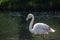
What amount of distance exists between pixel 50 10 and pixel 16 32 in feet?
44.7

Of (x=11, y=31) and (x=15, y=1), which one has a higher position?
(x=15, y=1)

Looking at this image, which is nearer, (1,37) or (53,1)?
(1,37)

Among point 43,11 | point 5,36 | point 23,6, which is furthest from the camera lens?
point 23,6

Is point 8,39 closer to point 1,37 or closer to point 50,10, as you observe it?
point 1,37

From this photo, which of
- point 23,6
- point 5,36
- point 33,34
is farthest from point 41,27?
point 23,6

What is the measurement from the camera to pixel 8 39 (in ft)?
45.0

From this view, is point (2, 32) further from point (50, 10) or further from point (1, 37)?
point (50, 10)

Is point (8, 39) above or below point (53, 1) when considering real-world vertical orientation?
below

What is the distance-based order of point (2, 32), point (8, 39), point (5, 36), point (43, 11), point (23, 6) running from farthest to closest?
point (23, 6), point (43, 11), point (2, 32), point (5, 36), point (8, 39)

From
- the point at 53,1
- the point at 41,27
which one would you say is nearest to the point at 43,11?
the point at 53,1

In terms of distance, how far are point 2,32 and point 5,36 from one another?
3.89 feet

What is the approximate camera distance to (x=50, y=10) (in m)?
29.2

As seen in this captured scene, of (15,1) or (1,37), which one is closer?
(1,37)

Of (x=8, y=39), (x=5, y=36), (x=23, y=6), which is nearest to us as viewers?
(x=8, y=39)
